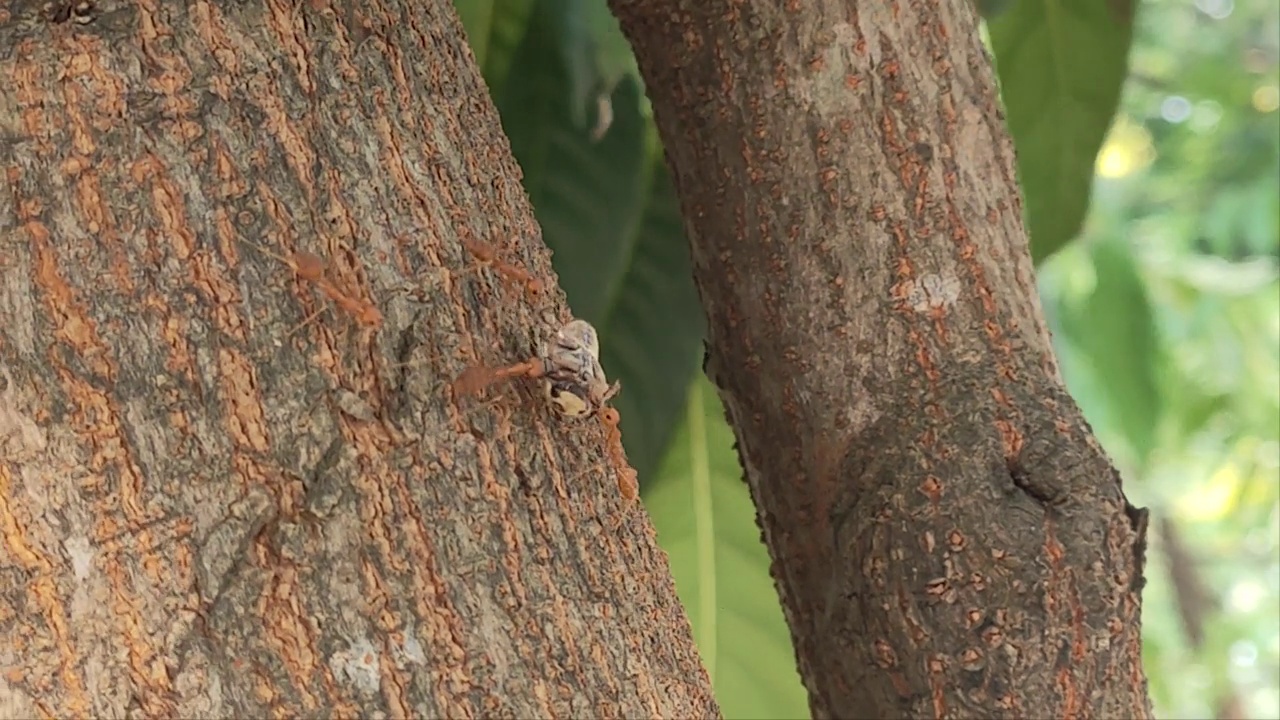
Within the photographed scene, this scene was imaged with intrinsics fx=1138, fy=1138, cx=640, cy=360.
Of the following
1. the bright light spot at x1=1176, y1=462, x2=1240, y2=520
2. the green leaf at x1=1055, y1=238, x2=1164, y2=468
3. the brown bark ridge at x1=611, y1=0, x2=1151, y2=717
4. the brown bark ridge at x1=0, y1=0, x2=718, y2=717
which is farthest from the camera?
the bright light spot at x1=1176, y1=462, x2=1240, y2=520

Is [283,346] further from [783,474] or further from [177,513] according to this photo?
[783,474]

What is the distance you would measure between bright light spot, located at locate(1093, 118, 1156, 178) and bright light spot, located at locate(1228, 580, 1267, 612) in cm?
185

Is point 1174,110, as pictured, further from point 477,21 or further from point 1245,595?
point 477,21

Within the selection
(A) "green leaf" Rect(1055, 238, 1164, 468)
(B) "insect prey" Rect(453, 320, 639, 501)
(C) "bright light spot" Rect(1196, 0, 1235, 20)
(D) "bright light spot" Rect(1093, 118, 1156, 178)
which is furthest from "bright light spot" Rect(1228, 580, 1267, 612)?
(B) "insect prey" Rect(453, 320, 639, 501)

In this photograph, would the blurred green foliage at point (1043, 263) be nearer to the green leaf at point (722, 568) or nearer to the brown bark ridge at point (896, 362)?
the green leaf at point (722, 568)

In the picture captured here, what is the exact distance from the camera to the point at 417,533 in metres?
0.43

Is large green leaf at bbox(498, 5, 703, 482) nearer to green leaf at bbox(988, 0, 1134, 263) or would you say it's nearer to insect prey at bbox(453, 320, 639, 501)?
green leaf at bbox(988, 0, 1134, 263)

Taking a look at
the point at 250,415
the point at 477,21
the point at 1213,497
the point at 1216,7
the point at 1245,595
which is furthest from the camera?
the point at 1245,595

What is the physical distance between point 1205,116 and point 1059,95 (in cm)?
277

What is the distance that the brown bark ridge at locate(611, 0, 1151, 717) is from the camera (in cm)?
65

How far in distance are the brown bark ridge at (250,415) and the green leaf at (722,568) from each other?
1.77ft

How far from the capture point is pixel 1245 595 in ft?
15.2

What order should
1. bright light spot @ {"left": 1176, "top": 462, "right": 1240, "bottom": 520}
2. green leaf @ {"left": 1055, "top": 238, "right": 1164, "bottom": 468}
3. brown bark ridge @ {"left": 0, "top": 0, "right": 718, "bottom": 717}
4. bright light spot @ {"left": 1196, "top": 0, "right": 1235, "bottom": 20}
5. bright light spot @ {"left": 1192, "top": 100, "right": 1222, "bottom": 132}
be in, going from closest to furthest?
brown bark ridge @ {"left": 0, "top": 0, "right": 718, "bottom": 717}, green leaf @ {"left": 1055, "top": 238, "right": 1164, "bottom": 468}, bright light spot @ {"left": 1176, "top": 462, "right": 1240, "bottom": 520}, bright light spot @ {"left": 1192, "top": 100, "right": 1222, "bottom": 132}, bright light spot @ {"left": 1196, "top": 0, "right": 1235, "bottom": 20}

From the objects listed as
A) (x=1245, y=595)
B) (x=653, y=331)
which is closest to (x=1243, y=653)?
(x=1245, y=595)
